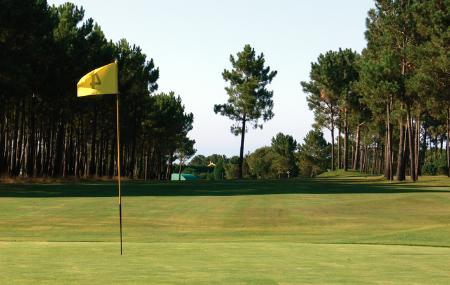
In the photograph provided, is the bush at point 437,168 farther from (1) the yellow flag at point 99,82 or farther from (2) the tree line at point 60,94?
(1) the yellow flag at point 99,82

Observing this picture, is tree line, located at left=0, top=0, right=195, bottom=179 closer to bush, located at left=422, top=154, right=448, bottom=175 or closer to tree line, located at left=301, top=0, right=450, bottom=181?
tree line, located at left=301, top=0, right=450, bottom=181

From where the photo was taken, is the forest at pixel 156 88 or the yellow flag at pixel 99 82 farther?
the forest at pixel 156 88

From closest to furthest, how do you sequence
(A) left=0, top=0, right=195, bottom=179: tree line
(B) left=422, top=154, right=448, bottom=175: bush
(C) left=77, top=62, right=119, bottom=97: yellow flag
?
(C) left=77, top=62, right=119, bottom=97: yellow flag → (A) left=0, top=0, right=195, bottom=179: tree line → (B) left=422, top=154, right=448, bottom=175: bush

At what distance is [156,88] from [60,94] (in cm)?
4088

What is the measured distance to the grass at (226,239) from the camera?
40.7 ft

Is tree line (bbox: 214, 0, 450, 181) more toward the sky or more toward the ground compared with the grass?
more toward the sky

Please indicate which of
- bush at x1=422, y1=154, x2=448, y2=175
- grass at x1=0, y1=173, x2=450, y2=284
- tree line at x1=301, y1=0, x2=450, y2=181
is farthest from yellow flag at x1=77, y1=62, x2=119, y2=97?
bush at x1=422, y1=154, x2=448, y2=175

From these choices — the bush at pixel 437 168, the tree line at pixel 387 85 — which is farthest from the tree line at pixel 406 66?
the bush at pixel 437 168

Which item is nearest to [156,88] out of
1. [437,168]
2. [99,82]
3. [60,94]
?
[60,94]

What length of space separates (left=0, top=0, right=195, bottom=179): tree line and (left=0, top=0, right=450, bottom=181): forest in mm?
142

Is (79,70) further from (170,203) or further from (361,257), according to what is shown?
(361,257)

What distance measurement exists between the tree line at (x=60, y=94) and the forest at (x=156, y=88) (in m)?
0.14

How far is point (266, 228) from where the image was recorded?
100 ft

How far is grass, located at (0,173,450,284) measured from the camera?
12406 millimetres
